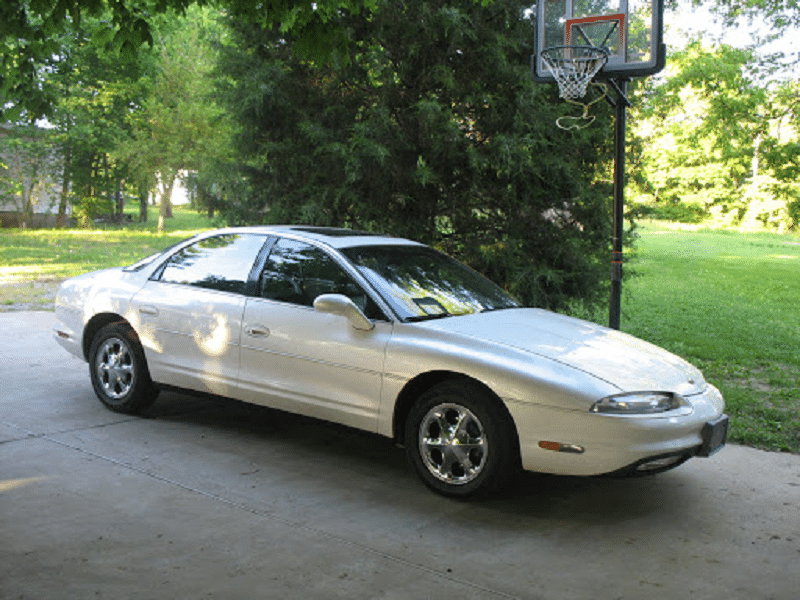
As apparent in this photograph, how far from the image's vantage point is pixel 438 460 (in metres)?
4.87

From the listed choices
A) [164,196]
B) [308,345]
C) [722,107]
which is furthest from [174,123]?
[308,345]

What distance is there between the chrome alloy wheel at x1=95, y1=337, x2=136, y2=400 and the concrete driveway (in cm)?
34

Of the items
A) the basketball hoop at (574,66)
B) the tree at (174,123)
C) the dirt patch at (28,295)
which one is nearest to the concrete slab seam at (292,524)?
the basketball hoop at (574,66)

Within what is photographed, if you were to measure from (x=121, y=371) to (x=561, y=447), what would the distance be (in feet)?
11.9

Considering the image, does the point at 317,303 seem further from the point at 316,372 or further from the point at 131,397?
the point at 131,397

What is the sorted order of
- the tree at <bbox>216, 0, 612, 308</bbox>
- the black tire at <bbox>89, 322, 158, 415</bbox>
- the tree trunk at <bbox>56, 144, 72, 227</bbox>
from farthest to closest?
the tree trunk at <bbox>56, 144, 72, 227</bbox> → the tree at <bbox>216, 0, 612, 308</bbox> → the black tire at <bbox>89, 322, 158, 415</bbox>

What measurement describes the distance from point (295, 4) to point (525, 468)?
3.55m

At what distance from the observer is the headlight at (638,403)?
4.42 metres

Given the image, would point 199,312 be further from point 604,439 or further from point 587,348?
point 604,439

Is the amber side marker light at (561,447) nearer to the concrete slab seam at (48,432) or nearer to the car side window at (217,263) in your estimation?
the car side window at (217,263)

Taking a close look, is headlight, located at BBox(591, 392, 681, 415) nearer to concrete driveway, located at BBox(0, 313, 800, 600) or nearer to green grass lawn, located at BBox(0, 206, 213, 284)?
concrete driveway, located at BBox(0, 313, 800, 600)

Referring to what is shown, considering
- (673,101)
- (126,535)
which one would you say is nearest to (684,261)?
(673,101)

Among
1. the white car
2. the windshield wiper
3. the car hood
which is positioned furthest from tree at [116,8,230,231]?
the car hood

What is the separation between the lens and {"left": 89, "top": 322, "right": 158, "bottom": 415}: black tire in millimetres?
6363
